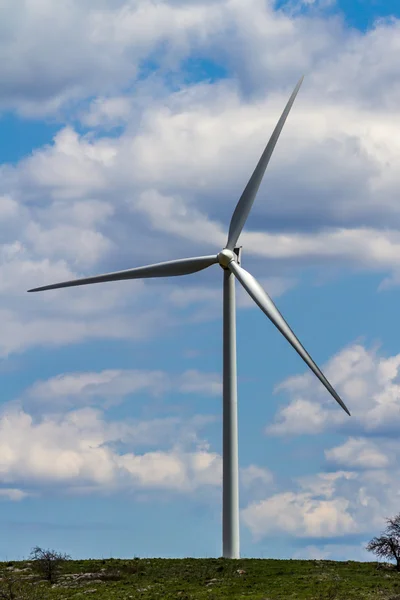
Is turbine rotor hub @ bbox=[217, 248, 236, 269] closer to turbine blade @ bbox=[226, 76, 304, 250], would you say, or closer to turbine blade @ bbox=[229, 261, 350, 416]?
turbine blade @ bbox=[229, 261, 350, 416]

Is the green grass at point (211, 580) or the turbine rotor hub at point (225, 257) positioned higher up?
the turbine rotor hub at point (225, 257)

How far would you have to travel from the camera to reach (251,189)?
112750 mm

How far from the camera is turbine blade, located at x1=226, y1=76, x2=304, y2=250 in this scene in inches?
4392

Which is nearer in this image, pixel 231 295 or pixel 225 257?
pixel 225 257

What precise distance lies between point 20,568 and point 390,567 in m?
35.6

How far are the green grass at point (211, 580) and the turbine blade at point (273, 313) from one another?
15691 mm

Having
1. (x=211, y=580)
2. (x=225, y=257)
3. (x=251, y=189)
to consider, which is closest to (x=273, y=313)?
(x=225, y=257)

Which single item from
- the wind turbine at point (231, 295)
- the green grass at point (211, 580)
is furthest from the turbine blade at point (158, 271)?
the green grass at point (211, 580)

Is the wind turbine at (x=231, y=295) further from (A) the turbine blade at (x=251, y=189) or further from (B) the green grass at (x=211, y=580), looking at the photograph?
(B) the green grass at (x=211, y=580)

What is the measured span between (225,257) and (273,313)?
8131 mm

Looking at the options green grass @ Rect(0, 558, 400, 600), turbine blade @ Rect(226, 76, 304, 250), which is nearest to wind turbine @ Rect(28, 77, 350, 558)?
turbine blade @ Rect(226, 76, 304, 250)

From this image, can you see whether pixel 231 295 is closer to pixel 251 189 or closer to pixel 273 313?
pixel 273 313

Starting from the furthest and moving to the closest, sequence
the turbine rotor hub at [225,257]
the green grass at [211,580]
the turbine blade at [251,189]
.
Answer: the turbine blade at [251,189] → the turbine rotor hub at [225,257] → the green grass at [211,580]

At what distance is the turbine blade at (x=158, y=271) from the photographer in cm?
11106
